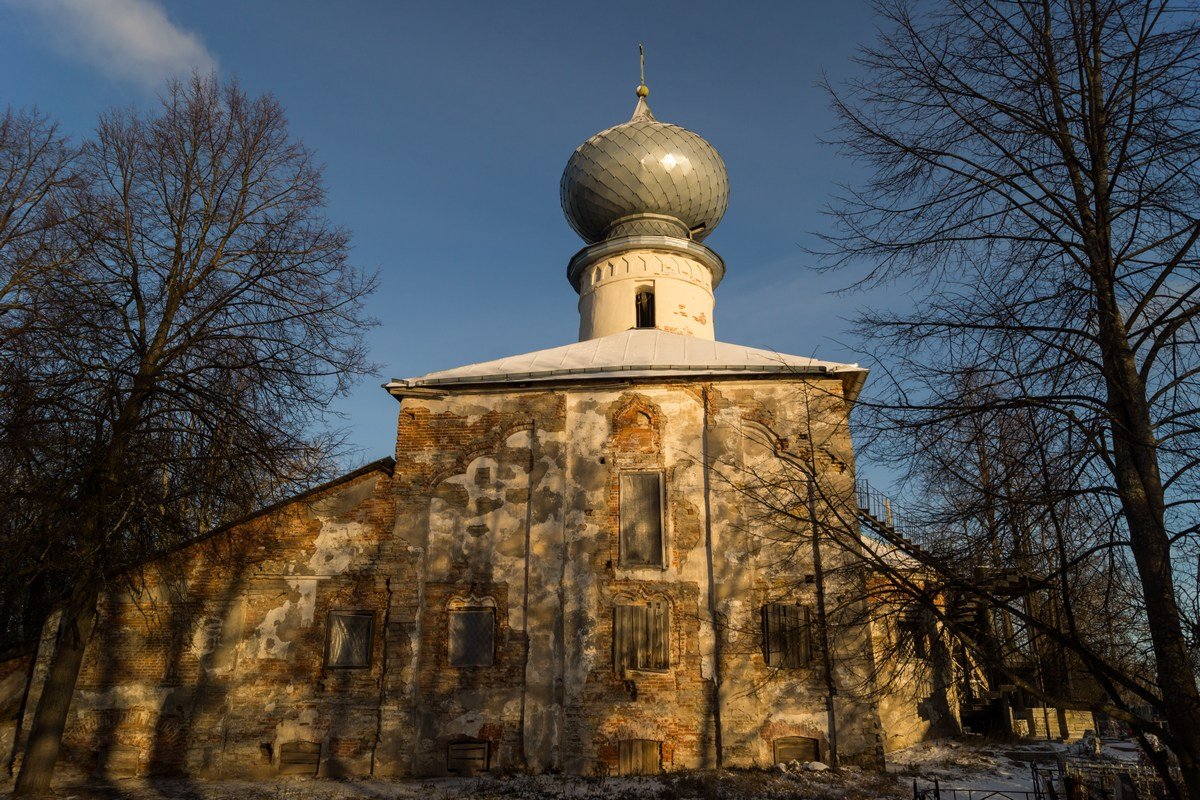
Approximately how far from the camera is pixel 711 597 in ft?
41.4

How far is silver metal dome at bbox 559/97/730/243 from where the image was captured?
19266 millimetres

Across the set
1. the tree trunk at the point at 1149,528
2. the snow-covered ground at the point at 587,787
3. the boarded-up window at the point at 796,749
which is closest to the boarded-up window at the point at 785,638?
the boarded-up window at the point at 796,749

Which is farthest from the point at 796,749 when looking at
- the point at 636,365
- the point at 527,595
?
the point at 636,365

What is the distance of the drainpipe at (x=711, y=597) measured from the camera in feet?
39.0

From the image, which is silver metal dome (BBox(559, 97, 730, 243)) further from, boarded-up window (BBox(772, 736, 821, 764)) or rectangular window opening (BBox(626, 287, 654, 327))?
boarded-up window (BBox(772, 736, 821, 764))

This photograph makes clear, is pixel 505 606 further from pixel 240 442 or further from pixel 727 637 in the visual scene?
pixel 240 442

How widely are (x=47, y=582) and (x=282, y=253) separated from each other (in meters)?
7.07

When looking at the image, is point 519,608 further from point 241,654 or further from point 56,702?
point 56,702

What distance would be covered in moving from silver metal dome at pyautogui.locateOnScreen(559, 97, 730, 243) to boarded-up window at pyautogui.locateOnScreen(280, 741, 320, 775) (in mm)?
12128

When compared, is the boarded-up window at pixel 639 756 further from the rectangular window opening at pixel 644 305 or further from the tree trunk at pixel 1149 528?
the rectangular window opening at pixel 644 305

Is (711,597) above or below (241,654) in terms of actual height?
above

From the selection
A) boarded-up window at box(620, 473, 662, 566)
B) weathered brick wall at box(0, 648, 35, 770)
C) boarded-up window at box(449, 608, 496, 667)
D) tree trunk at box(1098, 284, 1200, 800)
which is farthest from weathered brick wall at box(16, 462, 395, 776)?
tree trunk at box(1098, 284, 1200, 800)

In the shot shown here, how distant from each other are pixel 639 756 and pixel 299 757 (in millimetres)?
4919

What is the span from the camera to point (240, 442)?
407 inches
